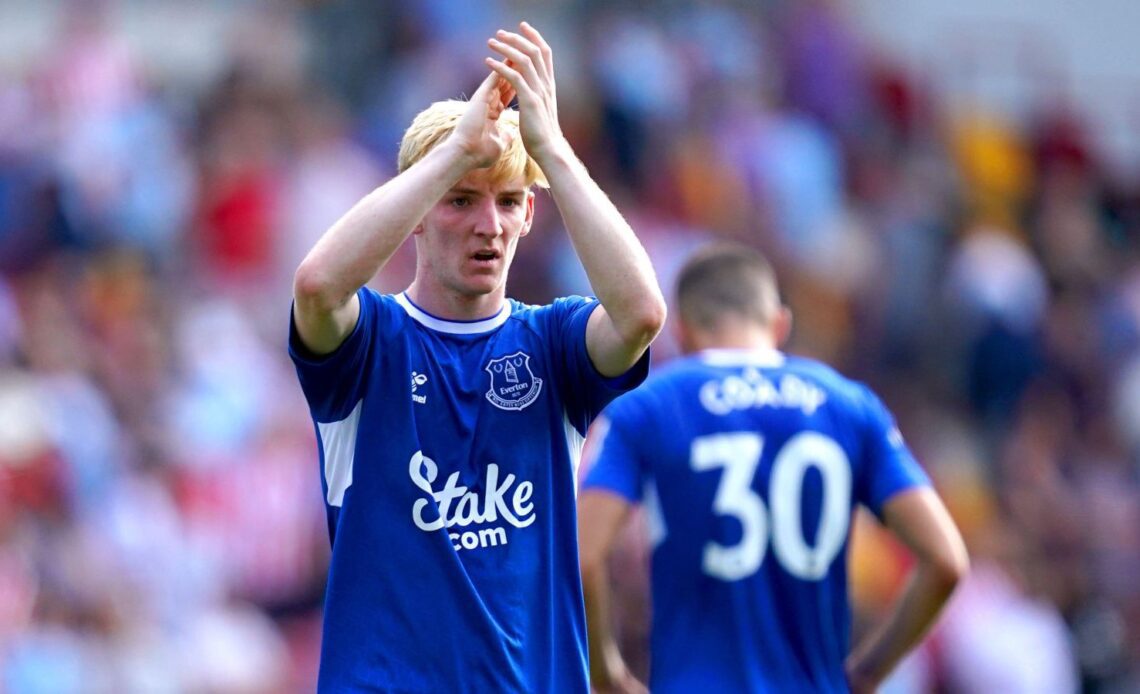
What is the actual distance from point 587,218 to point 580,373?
43 centimetres

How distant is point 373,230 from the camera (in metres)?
4.30

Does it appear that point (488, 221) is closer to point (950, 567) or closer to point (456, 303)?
point (456, 303)

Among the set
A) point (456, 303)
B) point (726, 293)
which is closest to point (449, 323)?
point (456, 303)

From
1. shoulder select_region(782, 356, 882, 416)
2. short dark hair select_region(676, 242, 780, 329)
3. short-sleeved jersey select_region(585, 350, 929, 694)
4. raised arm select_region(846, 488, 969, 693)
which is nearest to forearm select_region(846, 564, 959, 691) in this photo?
raised arm select_region(846, 488, 969, 693)

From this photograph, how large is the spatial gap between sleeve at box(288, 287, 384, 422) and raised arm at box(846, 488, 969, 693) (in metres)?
2.34

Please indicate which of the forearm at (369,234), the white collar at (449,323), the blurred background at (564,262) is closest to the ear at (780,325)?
the white collar at (449,323)

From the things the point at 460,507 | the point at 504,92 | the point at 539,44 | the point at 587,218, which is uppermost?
the point at 539,44

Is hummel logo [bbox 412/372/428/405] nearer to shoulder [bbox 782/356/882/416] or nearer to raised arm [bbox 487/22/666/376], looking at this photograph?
raised arm [bbox 487/22/666/376]

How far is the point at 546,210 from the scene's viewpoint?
13.1 m

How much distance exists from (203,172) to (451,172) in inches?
342

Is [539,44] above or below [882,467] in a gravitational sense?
above

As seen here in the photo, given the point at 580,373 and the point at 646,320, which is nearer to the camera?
the point at 646,320

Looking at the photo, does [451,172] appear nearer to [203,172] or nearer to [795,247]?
[203,172]

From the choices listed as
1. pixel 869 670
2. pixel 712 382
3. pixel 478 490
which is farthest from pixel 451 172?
pixel 869 670
